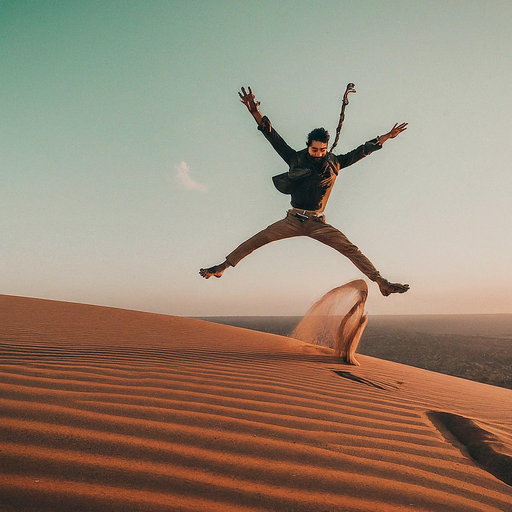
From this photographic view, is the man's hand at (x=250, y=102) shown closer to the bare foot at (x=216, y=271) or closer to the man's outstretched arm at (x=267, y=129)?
the man's outstretched arm at (x=267, y=129)

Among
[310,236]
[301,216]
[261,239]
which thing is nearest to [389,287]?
[310,236]

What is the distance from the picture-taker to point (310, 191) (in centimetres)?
439

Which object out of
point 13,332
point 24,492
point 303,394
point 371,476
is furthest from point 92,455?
point 13,332

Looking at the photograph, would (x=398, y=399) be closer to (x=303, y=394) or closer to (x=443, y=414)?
(x=443, y=414)

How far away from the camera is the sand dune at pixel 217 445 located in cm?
151

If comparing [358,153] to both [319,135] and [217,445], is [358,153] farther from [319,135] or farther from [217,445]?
[217,445]

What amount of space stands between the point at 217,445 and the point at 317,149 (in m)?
3.27

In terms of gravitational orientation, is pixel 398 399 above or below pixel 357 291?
below

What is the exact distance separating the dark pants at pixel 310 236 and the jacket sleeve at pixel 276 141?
2.19ft

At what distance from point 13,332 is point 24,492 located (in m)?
4.90

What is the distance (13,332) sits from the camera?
5.50 metres

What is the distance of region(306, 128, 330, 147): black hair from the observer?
13.7ft

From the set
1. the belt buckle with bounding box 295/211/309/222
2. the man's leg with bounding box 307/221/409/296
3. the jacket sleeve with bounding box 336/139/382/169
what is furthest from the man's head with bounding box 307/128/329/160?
the man's leg with bounding box 307/221/409/296

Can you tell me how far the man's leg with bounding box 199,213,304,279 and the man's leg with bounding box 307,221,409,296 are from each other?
0.21 metres
